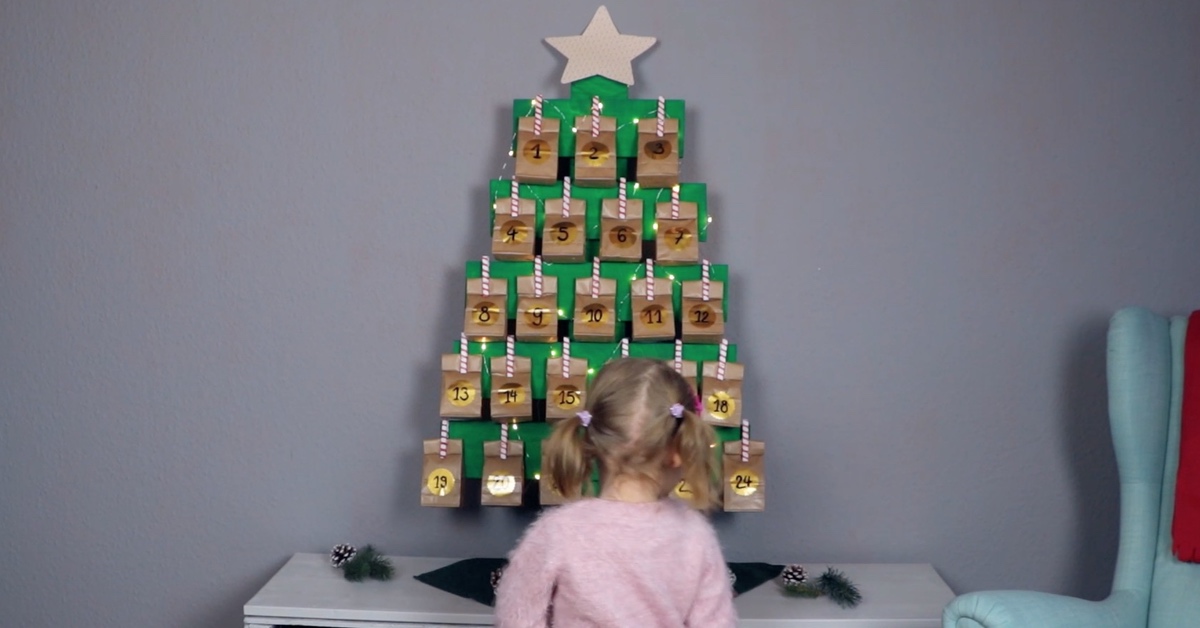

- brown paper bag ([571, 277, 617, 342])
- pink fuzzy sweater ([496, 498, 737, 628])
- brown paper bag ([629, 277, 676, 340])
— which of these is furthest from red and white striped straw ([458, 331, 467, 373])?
pink fuzzy sweater ([496, 498, 737, 628])

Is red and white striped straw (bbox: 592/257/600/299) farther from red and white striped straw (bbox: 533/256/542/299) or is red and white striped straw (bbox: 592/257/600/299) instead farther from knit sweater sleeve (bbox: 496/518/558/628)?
knit sweater sleeve (bbox: 496/518/558/628)

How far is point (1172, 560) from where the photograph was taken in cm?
199

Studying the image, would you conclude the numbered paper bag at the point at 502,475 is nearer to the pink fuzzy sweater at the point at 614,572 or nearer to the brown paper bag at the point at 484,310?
the brown paper bag at the point at 484,310

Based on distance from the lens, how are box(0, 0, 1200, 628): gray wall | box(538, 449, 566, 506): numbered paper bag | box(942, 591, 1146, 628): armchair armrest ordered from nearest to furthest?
1. box(942, 591, 1146, 628): armchair armrest
2. box(538, 449, 566, 506): numbered paper bag
3. box(0, 0, 1200, 628): gray wall

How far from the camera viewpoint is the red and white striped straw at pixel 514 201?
217 cm

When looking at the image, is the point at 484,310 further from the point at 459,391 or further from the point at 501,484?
the point at 501,484

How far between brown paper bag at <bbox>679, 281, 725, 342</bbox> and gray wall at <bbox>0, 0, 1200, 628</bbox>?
0.17m

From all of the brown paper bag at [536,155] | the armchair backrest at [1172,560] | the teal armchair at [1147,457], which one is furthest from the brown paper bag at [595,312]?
the armchair backrest at [1172,560]

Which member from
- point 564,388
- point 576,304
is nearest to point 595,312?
point 576,304

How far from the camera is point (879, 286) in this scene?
7.55ft

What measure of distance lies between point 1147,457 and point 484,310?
4.07 ft

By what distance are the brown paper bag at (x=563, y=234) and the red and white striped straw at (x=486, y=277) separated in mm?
106

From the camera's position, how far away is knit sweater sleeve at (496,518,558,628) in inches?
59.9

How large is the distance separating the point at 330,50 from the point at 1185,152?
1.75 meters
